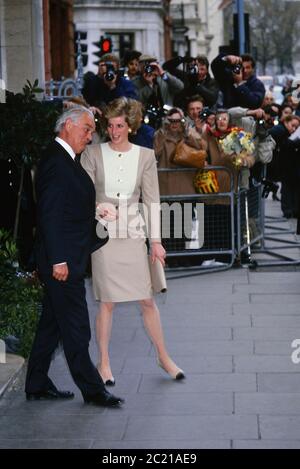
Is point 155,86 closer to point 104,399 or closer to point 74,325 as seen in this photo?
point 74,325

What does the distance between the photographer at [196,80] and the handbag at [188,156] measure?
161 centimetres

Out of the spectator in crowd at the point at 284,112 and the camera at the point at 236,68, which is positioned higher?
the camera at the point at 236,68

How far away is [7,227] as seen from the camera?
35.4ft

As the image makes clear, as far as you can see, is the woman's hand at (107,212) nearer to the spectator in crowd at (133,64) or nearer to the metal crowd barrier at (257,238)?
the metal crowd barrier at (257,238)

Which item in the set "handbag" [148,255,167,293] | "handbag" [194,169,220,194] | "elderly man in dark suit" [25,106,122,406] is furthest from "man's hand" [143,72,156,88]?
"elderly man in dark suit" [25,106,122,406]

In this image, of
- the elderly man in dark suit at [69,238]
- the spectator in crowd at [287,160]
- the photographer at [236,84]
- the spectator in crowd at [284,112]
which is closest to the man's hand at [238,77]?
the photographer at [236,84]

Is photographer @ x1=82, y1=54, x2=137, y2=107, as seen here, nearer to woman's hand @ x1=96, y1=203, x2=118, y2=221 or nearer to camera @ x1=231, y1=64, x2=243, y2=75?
camera @ x1=231, y1=64, x2=243, y2=75

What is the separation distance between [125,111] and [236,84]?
766 centimetres

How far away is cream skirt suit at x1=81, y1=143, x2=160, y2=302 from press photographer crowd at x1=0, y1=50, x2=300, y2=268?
362 centimetres

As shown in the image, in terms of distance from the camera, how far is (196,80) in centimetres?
1535

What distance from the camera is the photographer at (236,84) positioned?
15469mm

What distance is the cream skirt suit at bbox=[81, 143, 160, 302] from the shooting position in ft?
27.4

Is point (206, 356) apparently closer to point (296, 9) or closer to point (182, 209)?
point (182, 209)

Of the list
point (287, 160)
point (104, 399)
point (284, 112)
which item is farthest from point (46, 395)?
point (284, 112)
